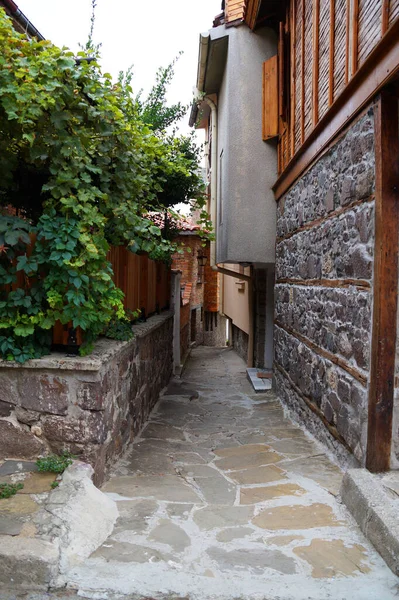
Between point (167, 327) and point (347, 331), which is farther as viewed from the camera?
point (167, 327)

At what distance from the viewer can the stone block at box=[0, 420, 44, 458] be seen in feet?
11.5

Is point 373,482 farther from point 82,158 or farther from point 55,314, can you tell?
point 82,158

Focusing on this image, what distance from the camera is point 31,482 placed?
10.4ft

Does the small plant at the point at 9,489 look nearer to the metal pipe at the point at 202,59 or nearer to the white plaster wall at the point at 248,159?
the white plaster wall at the point at 248,159

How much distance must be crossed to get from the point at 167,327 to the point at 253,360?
109 inches

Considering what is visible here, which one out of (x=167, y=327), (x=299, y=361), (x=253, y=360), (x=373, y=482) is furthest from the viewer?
(x=253, y=360)

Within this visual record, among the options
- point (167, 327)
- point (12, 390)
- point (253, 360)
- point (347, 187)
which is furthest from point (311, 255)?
point (253, 360)

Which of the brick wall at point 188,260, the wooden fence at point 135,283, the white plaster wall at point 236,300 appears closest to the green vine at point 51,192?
the wooden fence at point 135,283

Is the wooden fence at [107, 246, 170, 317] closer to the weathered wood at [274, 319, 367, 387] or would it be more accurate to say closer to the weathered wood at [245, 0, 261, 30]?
the weathered wood at [274, 319, 367, 387]

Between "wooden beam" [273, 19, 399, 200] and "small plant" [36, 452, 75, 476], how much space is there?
10.5ft

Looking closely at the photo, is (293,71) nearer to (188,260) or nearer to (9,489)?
(9,489)

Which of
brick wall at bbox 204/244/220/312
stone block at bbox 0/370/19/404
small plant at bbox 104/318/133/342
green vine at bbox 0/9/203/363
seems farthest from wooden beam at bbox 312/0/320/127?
brick wall at bbox 204/244/220/312

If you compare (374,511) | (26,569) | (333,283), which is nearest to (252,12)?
(333,283)

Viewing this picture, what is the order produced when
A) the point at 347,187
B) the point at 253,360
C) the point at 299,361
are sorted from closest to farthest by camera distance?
the point at 347,187 → the point at 299,361 → the point at 253,360
